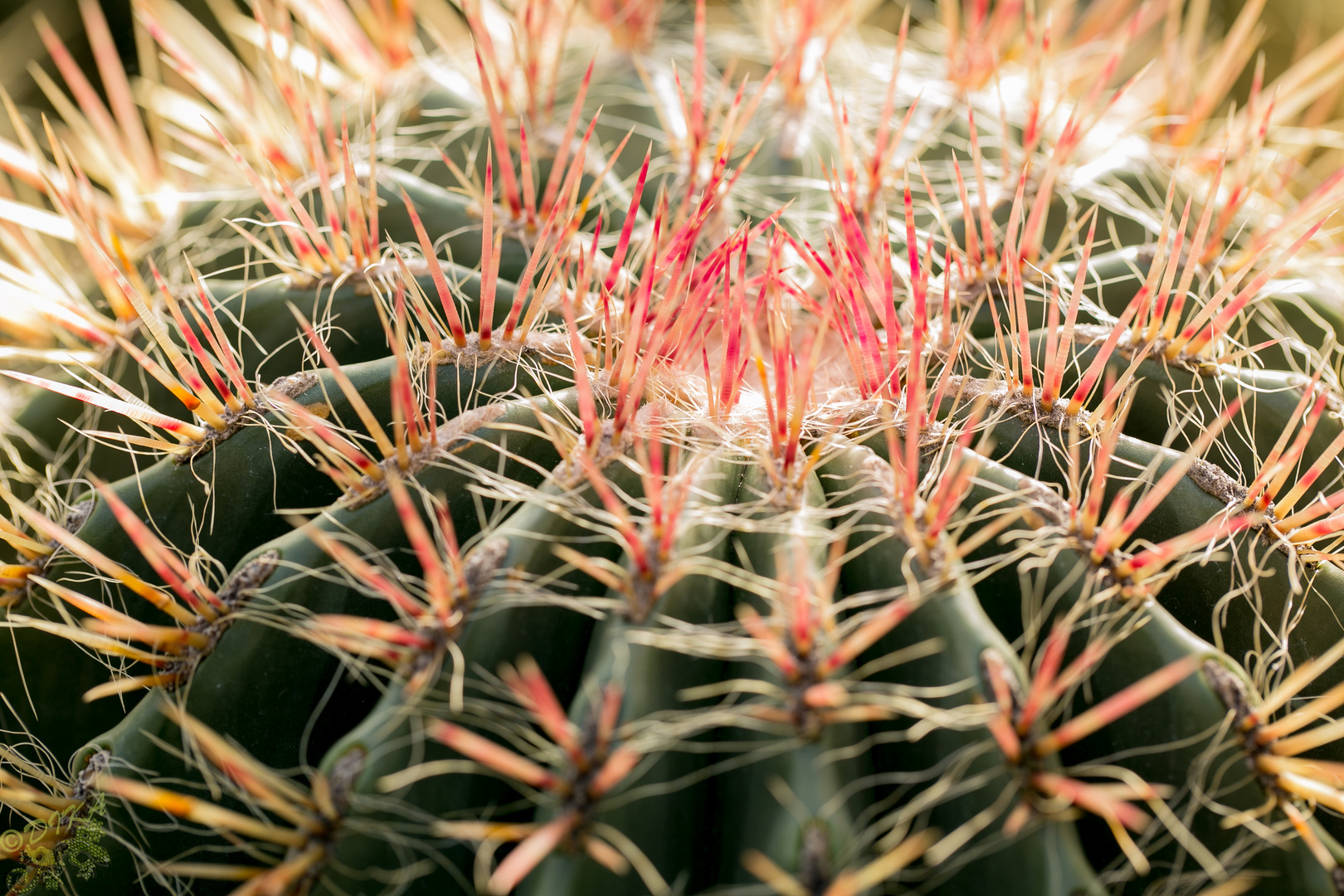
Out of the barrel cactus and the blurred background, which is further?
the blurred background

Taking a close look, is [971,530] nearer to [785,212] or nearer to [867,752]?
[867,752]

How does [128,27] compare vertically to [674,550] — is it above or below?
above

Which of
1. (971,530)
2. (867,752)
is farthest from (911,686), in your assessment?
(971,530)

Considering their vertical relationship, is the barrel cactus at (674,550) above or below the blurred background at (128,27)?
below

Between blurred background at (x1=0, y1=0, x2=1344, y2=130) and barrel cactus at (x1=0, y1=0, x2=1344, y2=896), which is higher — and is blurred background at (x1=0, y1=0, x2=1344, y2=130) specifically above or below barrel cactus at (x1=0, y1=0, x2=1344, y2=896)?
above

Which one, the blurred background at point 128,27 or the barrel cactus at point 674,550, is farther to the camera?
the blurred background at point 128,27

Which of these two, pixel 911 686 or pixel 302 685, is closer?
pixel 911 686

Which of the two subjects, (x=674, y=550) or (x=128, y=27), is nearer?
(x=674, y=550)

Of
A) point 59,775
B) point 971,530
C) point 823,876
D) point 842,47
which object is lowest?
point 59,775
